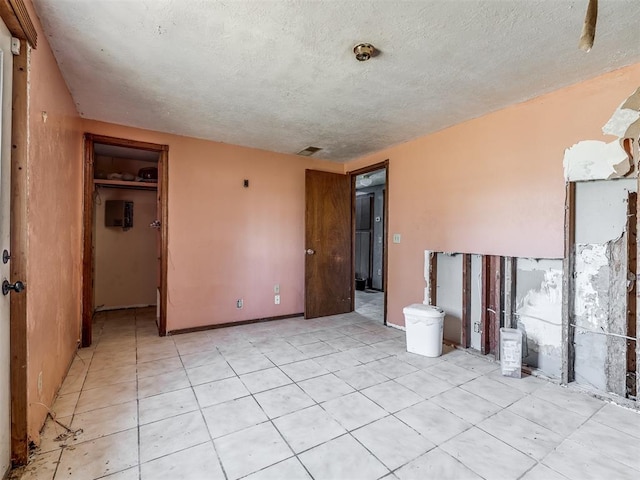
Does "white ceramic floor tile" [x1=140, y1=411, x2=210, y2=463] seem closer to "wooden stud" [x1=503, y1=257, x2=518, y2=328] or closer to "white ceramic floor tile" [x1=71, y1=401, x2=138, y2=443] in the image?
"white ceramic floor tile" [x1=71, y1=401, x2=138, y2=443]

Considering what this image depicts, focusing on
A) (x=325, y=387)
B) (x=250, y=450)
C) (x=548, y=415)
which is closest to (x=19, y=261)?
(x=250, y=450)

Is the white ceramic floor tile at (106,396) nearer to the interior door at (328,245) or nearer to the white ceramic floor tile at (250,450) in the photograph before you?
the white ceramic floor tile at (250,450)

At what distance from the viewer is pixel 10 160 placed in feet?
4.65

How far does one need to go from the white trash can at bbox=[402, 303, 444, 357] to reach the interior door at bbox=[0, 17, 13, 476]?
2.84m

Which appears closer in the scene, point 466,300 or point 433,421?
point 433,421

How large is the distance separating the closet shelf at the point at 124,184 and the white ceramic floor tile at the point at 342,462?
14.2 ft

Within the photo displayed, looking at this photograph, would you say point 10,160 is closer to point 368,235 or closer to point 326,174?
point 326,174

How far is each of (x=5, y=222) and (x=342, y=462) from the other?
1993 millimetres

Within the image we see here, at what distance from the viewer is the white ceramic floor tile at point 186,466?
4.66 ft

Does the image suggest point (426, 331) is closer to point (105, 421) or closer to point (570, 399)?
point (570, 399)

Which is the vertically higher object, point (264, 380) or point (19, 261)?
point (19, 261)

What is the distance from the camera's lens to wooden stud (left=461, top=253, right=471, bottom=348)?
307cm

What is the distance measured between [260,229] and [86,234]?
190cm

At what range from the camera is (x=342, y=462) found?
4.98 ft
